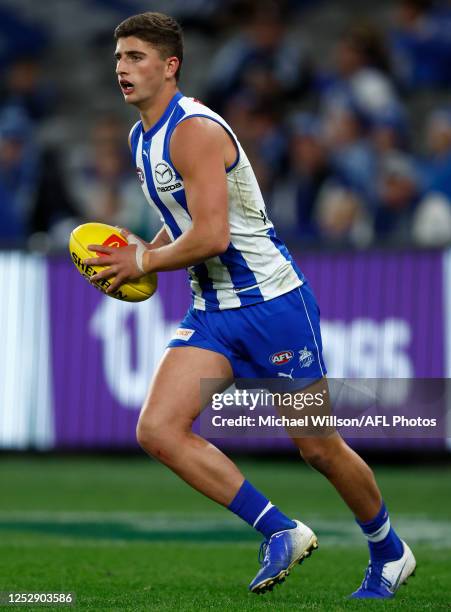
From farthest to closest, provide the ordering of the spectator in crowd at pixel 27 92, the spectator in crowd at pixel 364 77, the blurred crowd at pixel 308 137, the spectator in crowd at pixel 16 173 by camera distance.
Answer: the spectator in crowd at pixel 27 92 → the spectator in crowd at pixel 16 173 → the spectator in crowd at pixel 364 77 → the blurred crowd at pixel 308 137

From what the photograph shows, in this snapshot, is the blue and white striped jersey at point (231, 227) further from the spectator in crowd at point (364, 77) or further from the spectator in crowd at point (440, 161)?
the spectator in crowd at point (364, 77)

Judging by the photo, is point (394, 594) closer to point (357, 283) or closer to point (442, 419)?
point (442, 419)

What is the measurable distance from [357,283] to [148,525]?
3.75 meters

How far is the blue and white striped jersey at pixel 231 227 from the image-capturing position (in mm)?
5402

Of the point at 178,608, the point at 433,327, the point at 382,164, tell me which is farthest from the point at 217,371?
the point at 382,164

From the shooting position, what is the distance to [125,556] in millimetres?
6848

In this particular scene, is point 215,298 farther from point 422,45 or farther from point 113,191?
point 422,45

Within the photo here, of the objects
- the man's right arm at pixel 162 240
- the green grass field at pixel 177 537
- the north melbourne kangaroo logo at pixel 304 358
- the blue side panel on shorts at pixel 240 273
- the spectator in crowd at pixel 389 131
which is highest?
the spectator in crowd at pixel 389 131

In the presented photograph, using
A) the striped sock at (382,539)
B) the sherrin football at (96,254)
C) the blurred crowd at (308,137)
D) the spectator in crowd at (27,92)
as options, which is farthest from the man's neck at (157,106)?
the spectator in crowd at (27,92)

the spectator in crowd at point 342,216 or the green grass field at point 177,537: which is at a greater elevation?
the spectator in crowd at point 342,216

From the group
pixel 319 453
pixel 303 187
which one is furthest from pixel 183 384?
pixel 303 187

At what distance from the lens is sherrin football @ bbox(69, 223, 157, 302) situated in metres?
5.54

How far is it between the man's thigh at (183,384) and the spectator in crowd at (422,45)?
919cm

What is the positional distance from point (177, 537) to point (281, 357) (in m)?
2.61
